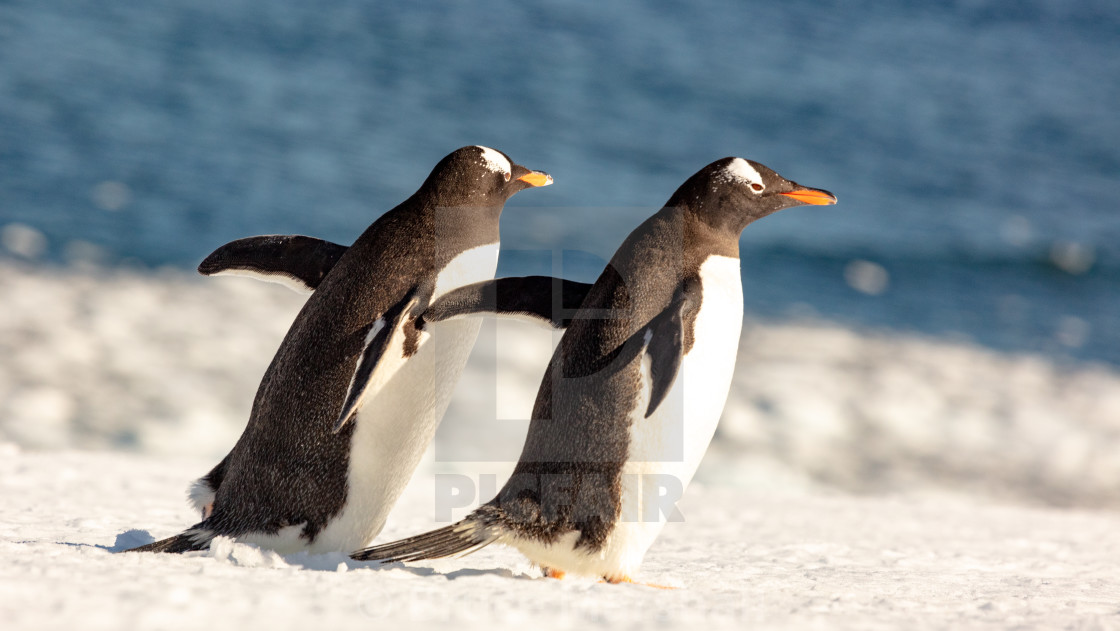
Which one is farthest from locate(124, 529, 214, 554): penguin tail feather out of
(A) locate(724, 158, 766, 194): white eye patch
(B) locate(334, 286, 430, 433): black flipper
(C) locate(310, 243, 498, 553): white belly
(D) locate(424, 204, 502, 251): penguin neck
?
(A) locate(724, 158, 766, 194): white eye patch

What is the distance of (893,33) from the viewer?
46.5ft

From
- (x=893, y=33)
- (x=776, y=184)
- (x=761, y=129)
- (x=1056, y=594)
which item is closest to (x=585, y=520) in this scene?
(x=776, y=184)

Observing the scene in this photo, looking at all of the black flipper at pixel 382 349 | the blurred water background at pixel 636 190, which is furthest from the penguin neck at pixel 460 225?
the blurred water background at pixel 636 190

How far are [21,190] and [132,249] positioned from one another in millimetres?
1989

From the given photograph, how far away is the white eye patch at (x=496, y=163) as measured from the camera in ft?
7.09

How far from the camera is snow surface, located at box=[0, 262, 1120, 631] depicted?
1.57 meters

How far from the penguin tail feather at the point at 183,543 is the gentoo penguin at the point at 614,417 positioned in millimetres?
299

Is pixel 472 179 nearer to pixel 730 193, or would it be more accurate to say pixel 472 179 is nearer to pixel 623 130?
pixel 730 193

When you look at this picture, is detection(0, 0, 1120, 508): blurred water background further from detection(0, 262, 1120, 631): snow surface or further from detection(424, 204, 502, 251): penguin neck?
detection(424, 204, 502, 251): penguin neck

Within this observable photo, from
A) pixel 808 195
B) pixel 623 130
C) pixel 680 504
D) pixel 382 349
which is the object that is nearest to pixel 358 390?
pixel 382 349

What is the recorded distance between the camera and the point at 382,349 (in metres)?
1.87

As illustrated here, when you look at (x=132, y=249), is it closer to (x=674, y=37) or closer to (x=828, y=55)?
(x=674, y=37)

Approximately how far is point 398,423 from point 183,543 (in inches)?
18.0

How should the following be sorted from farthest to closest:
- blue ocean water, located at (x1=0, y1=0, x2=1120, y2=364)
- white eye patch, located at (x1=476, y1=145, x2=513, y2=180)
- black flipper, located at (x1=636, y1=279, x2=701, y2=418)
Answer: blue ocean water, located at (x1=0, y1=0, x2=1120, y2=364) → white eye patch, located at (x1=476, y1=145, x2=513, y2=180) → black flipper, located at (x1=636, y1=279, x2=701, y2=418)
